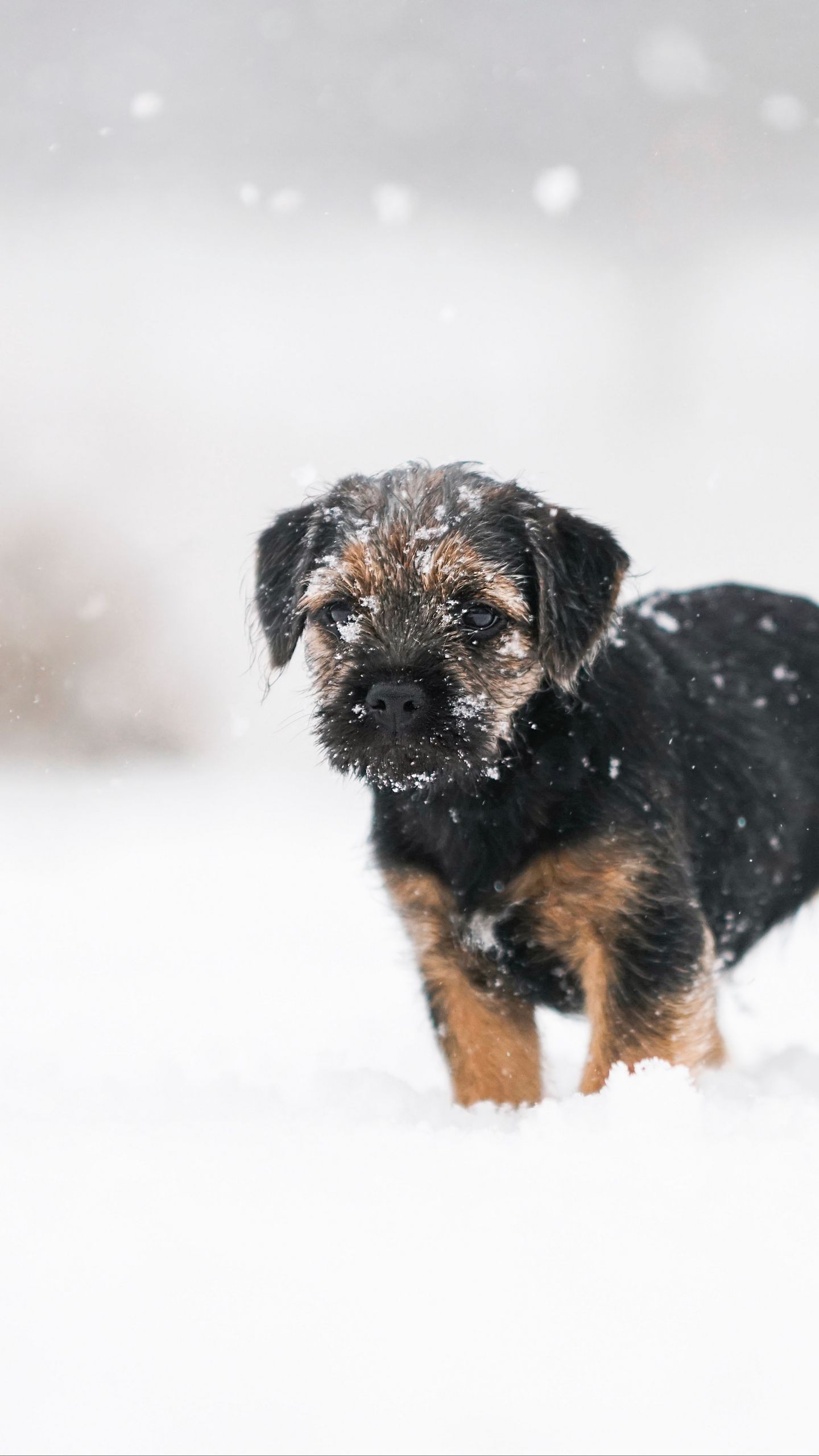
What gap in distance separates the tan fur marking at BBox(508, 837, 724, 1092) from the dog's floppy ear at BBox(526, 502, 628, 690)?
0.52 metres

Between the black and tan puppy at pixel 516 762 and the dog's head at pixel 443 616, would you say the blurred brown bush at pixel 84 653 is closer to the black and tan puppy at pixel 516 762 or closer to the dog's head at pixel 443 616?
the black and tan puppy at pixel 516 762

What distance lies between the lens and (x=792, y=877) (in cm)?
425

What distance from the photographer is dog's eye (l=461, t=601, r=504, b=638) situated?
3.34 meters

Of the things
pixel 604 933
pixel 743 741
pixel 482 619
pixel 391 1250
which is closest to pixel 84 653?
pixel 743 741

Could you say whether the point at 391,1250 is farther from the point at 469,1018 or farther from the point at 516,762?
the point at 516,762

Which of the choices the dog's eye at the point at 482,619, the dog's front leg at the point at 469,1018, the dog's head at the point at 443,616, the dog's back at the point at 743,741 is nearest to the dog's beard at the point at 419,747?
the dog's head at the point at 443,616

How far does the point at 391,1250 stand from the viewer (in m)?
2.43

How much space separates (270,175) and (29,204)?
4689mm

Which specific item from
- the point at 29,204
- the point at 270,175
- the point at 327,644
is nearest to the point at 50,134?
the point at 29,204

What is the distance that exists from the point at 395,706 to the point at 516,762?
45 cm

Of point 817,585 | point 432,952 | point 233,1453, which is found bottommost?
point 233,1453

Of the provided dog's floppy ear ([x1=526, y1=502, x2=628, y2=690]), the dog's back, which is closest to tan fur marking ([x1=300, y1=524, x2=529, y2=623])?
dog's floppy ear ([x1=526, y1=502, x2=628, y2=690])

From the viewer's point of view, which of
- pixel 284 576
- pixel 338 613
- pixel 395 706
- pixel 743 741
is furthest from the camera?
pixel 743 741

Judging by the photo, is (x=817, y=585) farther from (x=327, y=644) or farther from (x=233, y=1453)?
(x=233, y=1453)
